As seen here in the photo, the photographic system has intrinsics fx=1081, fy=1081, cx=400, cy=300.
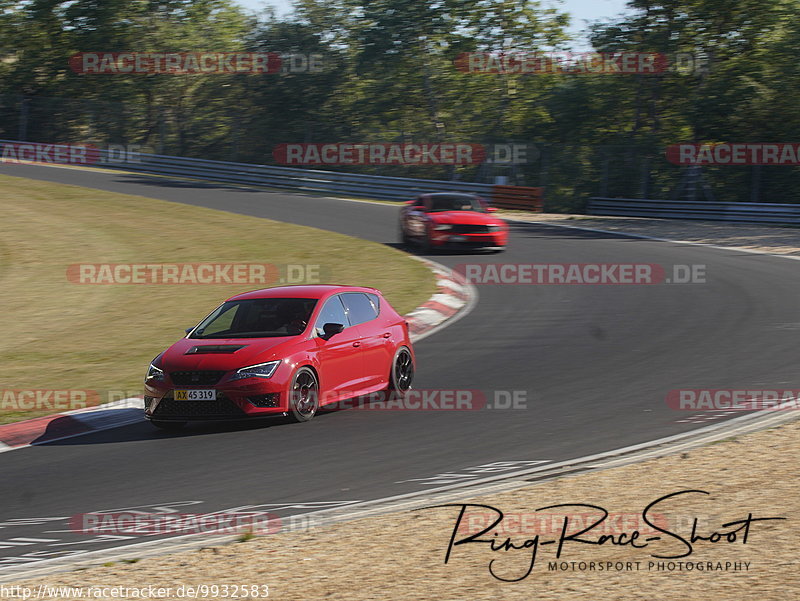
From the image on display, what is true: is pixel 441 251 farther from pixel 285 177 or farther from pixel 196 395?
pixel 196 395

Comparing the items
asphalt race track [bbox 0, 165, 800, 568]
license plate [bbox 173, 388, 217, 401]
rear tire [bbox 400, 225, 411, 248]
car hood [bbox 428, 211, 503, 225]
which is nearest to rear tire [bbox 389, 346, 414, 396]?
asphalt race track [bbox 0, 165, 800, 568]

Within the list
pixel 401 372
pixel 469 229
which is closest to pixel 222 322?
pixel 401 372

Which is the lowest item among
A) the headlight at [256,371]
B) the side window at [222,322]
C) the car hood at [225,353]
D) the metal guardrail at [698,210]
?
the metal guardrail at [698,210]

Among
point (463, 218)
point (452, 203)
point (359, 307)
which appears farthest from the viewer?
point (452, 203)

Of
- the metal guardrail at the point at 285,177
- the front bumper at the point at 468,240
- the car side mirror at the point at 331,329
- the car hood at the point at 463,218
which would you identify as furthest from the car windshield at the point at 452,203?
the car side mirror at the point at 331,329

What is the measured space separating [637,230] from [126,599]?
27313mm

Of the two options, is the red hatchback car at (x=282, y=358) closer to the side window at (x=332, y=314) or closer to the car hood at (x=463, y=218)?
the side window at (x=332, y=314)

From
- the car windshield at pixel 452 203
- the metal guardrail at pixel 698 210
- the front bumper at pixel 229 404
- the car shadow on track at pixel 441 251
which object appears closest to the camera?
the front bumper at pixel 229 404

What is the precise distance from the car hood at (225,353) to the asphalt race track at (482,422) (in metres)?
0.69

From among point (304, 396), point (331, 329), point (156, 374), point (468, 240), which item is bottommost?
point (468, 240)

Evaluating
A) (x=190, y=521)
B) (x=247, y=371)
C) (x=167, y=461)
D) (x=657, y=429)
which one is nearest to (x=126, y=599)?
(x=190, y=521)

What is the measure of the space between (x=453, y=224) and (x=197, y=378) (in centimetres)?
1576

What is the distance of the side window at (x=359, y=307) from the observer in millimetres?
12133

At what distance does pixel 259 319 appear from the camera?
38.4 ft
